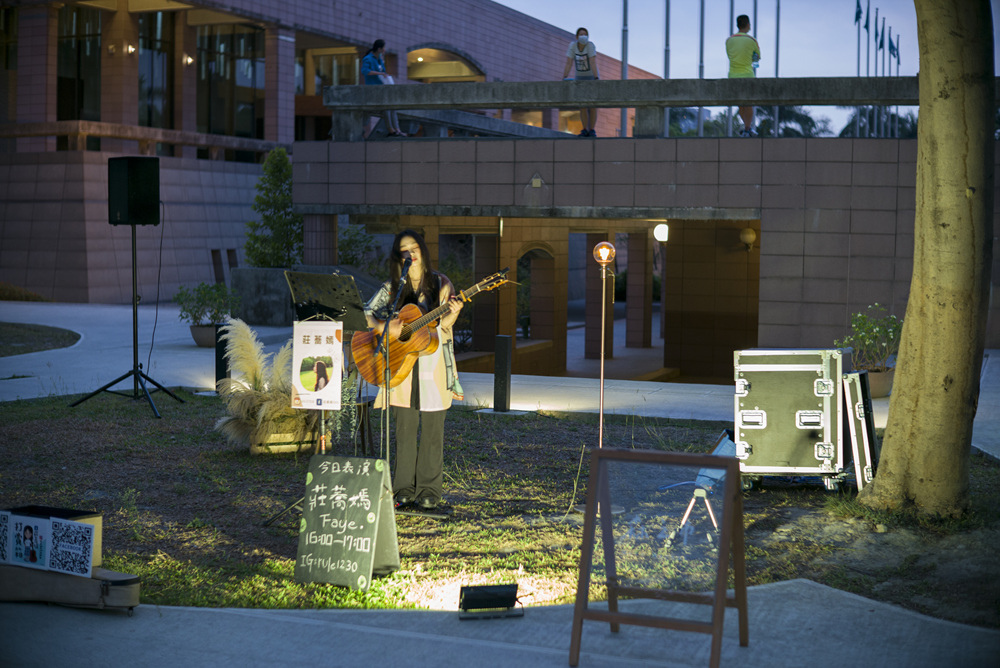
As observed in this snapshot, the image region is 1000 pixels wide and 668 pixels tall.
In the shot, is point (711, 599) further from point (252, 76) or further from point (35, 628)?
point (252, 76)

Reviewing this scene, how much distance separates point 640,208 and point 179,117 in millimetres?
22408

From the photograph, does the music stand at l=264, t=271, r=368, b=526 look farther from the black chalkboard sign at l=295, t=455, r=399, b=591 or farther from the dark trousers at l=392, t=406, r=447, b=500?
the black chalkboard sign at l=295, t=455, r=399, b=591

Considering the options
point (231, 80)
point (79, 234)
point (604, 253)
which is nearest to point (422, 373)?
point (604, 253)

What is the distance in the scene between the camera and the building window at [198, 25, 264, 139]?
34.5 m

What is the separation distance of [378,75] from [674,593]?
47.1 ft

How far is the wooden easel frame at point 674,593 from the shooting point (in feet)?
13.6

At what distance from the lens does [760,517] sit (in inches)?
267

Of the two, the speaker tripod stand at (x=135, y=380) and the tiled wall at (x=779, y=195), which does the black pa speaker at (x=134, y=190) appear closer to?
the speaker tripod stand at (x=135, y=380)

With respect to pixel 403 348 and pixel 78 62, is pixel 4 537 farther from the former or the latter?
pixel 78 62

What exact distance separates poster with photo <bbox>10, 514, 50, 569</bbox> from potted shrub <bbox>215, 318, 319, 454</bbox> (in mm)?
3510

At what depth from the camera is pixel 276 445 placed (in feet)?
28.3

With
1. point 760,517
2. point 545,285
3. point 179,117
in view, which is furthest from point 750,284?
point 179,117

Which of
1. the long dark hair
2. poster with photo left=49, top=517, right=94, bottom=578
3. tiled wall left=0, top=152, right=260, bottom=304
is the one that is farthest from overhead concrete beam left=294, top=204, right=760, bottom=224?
poster with photo left=49, top=517, right=94, bottom=578

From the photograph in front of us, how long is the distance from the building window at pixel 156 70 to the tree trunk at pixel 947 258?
2945cm
